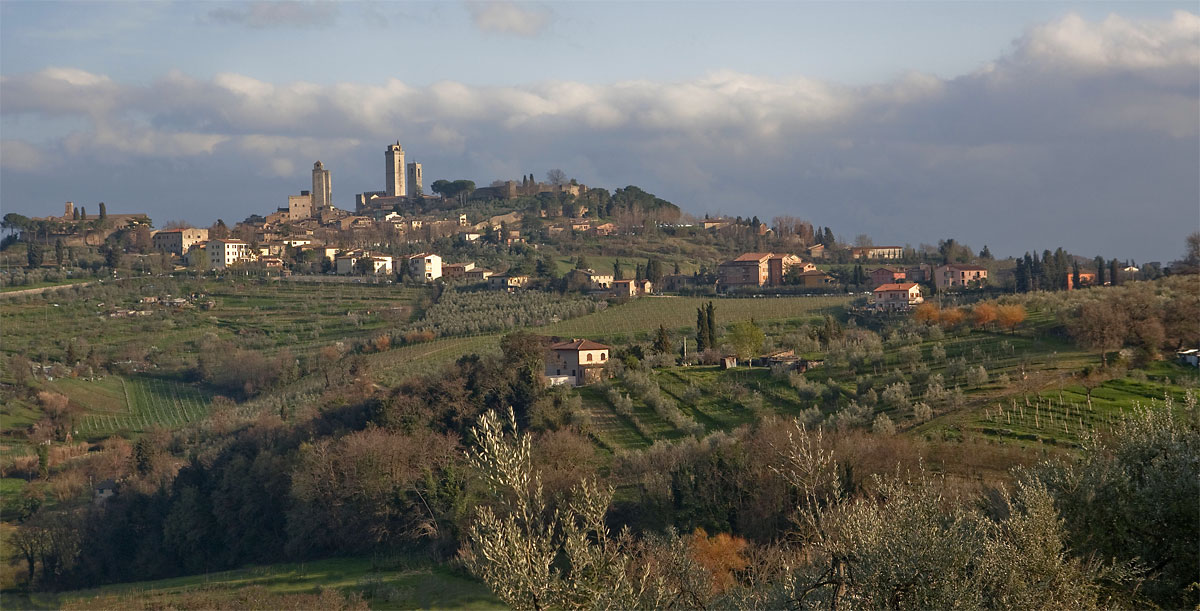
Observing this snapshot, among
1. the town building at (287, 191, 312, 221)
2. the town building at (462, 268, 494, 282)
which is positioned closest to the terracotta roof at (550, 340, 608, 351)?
the town building at (462, 268, 494, 282)

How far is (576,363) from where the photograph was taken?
133ft

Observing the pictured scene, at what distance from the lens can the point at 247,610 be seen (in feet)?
75.9

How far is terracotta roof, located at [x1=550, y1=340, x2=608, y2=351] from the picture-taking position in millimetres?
41000

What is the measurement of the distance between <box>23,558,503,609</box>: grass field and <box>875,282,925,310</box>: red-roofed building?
102 feet

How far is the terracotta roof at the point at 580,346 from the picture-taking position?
41.0 metres

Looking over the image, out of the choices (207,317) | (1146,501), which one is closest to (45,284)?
(207,317)

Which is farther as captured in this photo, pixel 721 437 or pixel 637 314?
pixel 637 314

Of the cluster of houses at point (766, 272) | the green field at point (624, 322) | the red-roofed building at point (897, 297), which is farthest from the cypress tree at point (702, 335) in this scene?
the cluster of houses at point (766, 272)

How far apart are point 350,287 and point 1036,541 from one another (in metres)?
64.3

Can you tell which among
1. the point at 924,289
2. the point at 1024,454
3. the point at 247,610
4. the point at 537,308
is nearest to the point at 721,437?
the point at 1024,454

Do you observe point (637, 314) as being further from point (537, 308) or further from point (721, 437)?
point (721, 437)

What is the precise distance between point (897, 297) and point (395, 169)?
98.0 m

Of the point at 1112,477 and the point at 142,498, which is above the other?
the point at 1112,477

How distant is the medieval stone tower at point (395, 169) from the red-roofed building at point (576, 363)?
101113 mm
